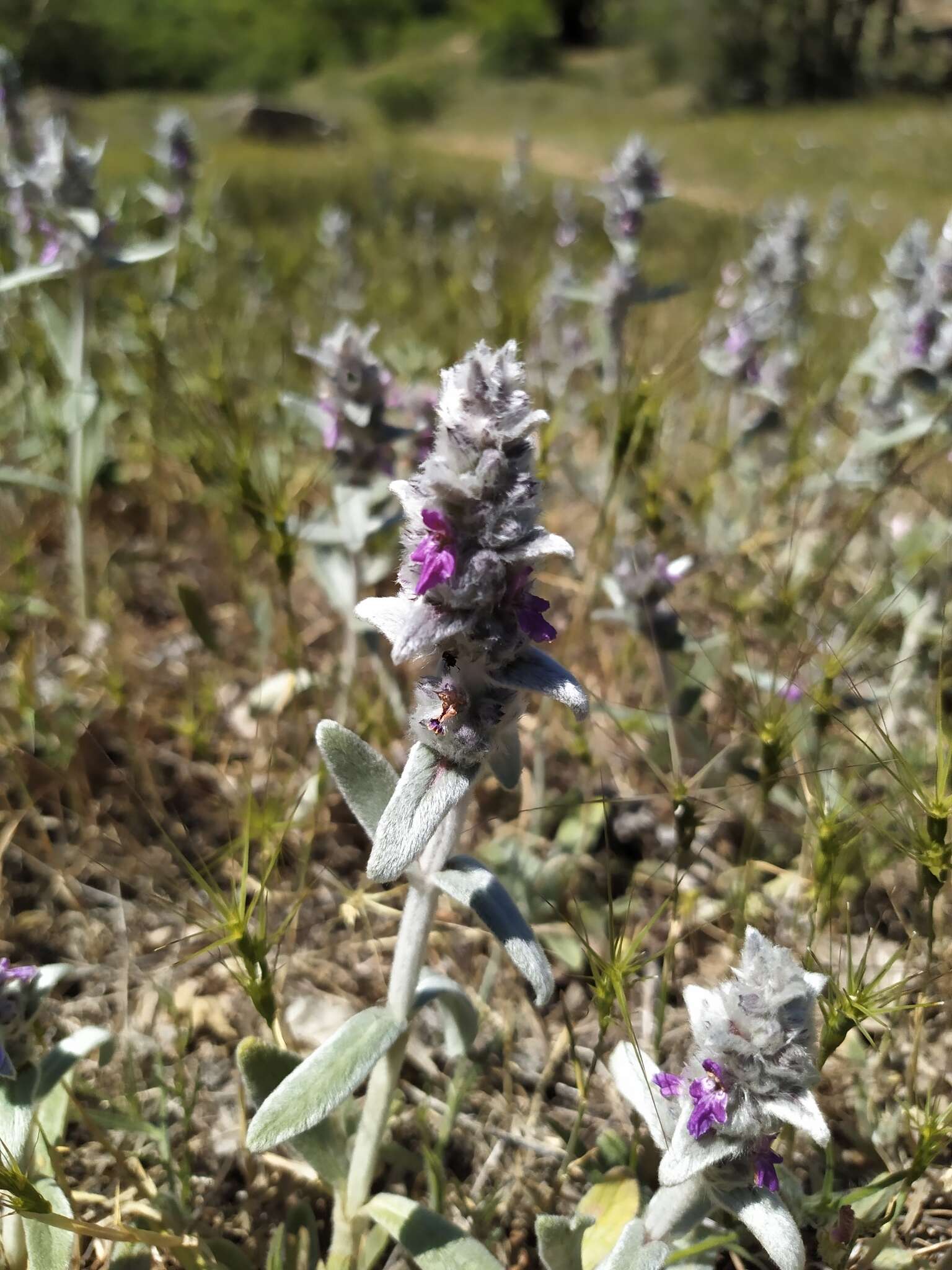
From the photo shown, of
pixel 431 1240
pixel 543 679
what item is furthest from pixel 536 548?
pixel 431 1240

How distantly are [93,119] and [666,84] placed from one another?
3079 centimetres

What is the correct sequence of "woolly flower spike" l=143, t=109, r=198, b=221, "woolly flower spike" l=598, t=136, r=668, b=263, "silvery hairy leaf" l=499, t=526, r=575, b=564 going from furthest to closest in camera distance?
1. "woolly flower spike" l=143, t=109, r=198, b=221
2. "woolly flower spike" l=598, t=136, r=668, b=263
3. "silvery hairy leaf" l=499, t=526, r=575, b=564

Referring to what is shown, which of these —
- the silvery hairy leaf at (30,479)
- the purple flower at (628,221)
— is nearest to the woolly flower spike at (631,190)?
the purple flower at (628,221)

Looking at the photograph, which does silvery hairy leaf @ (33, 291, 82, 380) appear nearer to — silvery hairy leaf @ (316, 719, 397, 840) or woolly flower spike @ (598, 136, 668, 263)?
woolly flower spike @ (598, 136, 668, 263)

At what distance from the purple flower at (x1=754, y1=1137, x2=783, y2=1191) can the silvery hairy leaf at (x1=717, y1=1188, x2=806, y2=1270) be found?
3 cm

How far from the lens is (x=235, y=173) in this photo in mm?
14805

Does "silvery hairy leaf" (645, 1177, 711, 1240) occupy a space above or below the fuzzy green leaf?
below

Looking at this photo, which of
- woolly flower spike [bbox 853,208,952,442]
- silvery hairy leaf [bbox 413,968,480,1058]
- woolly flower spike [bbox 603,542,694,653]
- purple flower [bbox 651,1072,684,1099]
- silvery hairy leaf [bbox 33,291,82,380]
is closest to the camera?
purple flower [bbox 651,1072,684,1099]

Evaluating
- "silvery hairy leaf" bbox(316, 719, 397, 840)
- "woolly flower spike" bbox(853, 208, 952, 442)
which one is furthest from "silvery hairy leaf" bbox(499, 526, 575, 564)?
"woolly flower spike" bbox(853, 208, 952, 442)

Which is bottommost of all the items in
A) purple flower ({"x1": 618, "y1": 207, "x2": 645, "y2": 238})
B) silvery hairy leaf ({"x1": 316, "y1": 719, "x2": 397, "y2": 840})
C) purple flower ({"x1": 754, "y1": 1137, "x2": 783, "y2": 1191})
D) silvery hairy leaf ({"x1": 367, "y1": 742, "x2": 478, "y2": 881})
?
purple flower ({"x1": 754, "y1": 1137, "x2": 783, "y2": 1191})

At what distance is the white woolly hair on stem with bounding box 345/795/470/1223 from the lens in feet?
5.44

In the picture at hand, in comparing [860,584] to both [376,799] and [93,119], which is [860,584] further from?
[93,119]

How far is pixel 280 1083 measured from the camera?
1.67m

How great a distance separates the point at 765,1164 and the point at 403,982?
65cm
